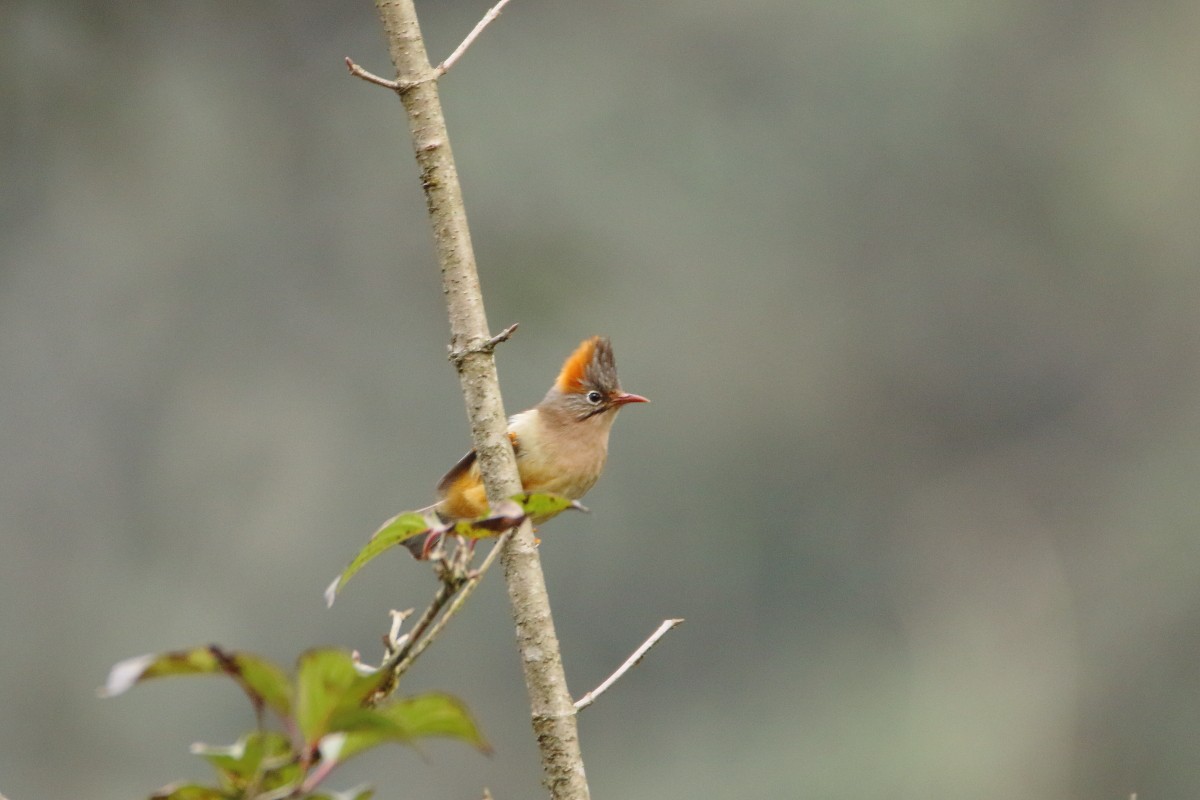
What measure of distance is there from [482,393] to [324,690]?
1138 millimetres

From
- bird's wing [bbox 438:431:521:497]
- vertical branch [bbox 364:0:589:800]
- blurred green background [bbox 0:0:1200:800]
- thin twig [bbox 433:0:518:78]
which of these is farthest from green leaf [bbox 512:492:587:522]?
blurred green background [bbox 0:0:1200:800]

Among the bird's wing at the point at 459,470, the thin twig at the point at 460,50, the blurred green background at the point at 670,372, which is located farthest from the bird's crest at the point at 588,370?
the blurred green background at the point at 670,372

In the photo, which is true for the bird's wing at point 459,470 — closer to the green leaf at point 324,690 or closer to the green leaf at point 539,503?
the green leaf at point 539,503

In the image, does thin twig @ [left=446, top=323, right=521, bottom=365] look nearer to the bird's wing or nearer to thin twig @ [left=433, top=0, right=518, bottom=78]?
thin twig @ [left=433, top=0, right=518, bottom=78]

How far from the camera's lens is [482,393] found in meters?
2.29

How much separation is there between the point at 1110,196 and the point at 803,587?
22.3ft

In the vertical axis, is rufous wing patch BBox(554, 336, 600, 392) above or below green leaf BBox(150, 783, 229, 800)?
above

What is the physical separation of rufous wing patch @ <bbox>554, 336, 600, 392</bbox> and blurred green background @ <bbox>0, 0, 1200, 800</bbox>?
32.7 ft

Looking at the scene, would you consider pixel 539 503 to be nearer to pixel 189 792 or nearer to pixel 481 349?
pixel 189 792

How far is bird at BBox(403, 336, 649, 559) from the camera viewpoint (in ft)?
13.8

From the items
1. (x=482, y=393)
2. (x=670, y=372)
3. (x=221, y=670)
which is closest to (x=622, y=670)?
(x=482, y=393)

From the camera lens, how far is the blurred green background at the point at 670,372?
1554cm

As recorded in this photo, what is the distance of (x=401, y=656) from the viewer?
55.4 inches

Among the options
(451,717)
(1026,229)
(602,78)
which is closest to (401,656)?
(451,717)
